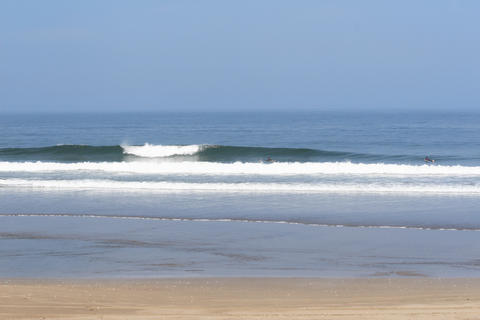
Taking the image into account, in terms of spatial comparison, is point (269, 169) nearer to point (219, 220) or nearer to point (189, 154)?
point (219, 220)

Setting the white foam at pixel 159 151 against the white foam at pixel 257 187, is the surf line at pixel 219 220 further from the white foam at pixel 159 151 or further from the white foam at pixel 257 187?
the white foam at pixel 159 151

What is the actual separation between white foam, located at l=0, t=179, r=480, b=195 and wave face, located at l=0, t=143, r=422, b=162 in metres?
12.4

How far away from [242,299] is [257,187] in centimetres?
1211

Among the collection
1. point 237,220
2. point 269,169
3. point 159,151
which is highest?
point 159,151

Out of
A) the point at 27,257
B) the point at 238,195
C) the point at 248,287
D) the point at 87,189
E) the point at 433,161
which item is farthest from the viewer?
the point at 433,161

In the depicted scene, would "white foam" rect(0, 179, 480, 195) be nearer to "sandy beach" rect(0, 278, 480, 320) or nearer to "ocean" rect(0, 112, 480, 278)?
"ocean" rect(0, 112, 480, 278)

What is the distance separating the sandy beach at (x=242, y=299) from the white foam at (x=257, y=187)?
10.4 meters

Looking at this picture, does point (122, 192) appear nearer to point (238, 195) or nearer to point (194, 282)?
point (238, 195)

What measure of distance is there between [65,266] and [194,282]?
2.41 m

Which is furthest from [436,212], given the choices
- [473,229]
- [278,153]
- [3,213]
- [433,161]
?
[278,153]

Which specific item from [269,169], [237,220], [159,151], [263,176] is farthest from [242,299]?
[159,151]

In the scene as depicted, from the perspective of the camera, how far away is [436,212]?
47.5 feet

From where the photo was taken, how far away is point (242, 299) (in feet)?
24.3

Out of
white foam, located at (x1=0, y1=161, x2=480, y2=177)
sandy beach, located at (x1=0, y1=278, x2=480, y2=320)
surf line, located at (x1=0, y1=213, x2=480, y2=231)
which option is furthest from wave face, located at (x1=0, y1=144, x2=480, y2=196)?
sandy beach, located at (x1=0, y1=278, x2=480, y2=320)
